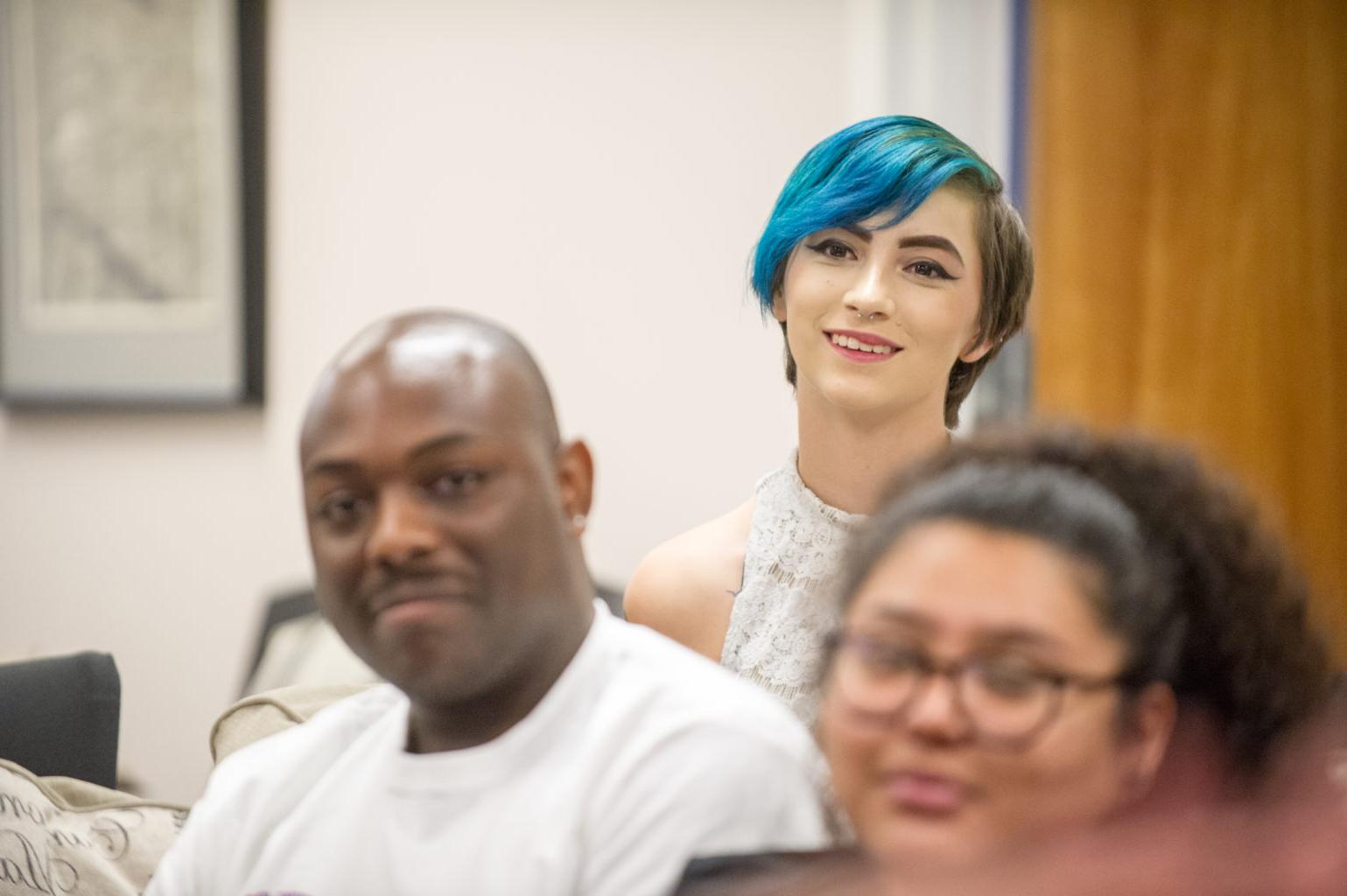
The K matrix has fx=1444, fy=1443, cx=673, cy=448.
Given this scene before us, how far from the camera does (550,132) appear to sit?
2.58m

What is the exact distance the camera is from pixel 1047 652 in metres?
0.69

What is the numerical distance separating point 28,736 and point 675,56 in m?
1.63

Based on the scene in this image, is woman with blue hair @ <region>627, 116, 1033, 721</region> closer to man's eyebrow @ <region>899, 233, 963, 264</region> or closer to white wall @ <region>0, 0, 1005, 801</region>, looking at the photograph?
man's eyebrow @ <region>899, 233, 963, 264</region>

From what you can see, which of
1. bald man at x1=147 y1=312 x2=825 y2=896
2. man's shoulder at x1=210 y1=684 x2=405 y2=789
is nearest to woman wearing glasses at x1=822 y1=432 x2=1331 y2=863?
bald man at x1=147 y1=312 x2=825 y2=896

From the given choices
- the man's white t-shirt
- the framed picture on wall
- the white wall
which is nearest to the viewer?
the man's white t-shirt

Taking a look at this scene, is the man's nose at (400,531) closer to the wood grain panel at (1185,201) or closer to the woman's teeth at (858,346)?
the woman's teeth at (858,346)

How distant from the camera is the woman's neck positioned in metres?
1.37

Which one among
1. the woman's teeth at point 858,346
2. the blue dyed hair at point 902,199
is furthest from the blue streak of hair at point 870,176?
the woman's teeth at point 858,346

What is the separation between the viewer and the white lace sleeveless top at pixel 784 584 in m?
1.38

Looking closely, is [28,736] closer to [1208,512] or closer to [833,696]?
[833,696]

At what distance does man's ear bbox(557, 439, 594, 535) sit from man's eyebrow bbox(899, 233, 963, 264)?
499 mm

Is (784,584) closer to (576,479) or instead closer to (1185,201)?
(576,479)

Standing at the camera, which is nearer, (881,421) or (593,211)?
(881,421)

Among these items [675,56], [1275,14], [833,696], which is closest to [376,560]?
[833,696]
